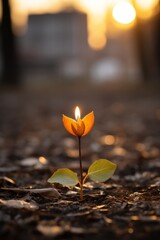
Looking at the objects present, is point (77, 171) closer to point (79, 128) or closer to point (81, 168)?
point (81, 168)

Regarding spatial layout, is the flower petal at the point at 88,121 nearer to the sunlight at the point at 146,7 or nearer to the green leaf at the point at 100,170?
the green leaf at the point at 100,170

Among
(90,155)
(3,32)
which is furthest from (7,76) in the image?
(90,155)

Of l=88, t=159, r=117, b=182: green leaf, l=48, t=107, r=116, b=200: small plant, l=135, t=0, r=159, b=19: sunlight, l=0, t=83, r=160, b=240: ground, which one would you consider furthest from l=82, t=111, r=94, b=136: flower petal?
l=135, t=0, r=159, b=19: sunlight

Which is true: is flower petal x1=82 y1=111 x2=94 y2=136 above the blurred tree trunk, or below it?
below

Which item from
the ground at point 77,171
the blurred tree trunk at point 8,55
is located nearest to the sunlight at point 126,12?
the blurred tree trunk at point 8,55

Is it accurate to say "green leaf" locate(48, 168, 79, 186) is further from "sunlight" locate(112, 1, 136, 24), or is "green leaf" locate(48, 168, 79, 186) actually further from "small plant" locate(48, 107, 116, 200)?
"sunlight" locate(112, 1, 136, 24)

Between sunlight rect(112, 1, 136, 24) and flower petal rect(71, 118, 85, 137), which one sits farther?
sunlight rect(112, 1, 136, 24)

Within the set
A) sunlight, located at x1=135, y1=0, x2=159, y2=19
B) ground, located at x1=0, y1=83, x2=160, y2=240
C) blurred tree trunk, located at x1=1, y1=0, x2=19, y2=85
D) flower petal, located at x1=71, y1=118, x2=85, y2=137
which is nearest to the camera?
ground, located at x1=0, y1=83, x2=160, y2=240

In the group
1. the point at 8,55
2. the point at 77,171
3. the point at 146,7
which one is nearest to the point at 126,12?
the point at 146,7
